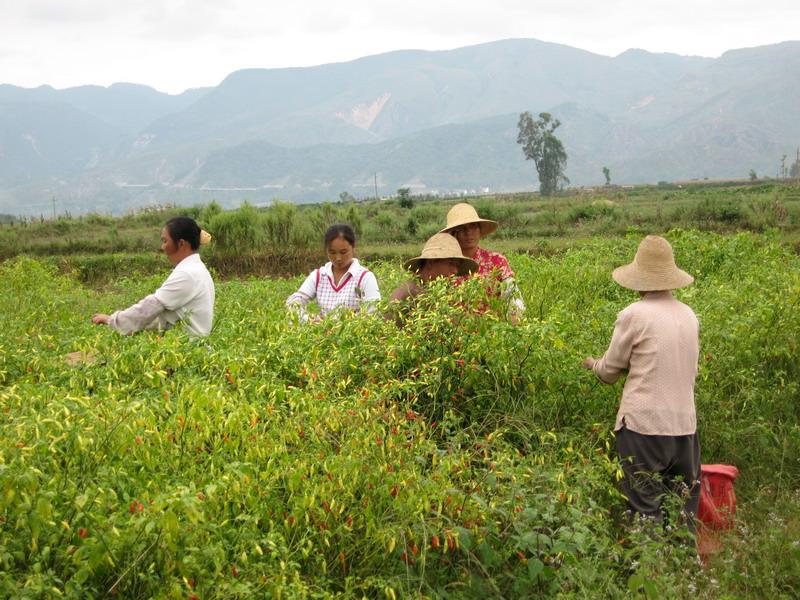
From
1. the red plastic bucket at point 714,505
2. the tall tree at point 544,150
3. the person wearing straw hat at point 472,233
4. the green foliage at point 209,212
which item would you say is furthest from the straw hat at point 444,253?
the tall tree at point 544,150

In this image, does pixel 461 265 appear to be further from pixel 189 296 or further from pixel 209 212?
pixel 209 212

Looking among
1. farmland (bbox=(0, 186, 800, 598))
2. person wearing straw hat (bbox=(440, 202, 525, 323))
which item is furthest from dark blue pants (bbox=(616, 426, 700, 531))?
person wearing straw hat (bbox=(440, 202, 525, 323))

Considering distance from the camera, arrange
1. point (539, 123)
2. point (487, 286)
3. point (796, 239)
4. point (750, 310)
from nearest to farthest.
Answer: point (487, 286) → point (750, 310) → point (796, 239) → point (539, 123)

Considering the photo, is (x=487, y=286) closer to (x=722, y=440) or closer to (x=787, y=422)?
(x=722, y=440)

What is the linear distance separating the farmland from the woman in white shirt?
59cm

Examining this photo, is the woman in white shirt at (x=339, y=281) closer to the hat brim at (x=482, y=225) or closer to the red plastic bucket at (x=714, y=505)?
the hat brim at (x=482, y=225)

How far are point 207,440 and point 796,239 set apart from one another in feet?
62.7

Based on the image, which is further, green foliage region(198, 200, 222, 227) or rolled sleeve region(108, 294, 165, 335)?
green foliage region(198, 200, 222, 227)

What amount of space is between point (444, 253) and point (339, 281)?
117 cm

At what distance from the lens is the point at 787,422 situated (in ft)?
17.4

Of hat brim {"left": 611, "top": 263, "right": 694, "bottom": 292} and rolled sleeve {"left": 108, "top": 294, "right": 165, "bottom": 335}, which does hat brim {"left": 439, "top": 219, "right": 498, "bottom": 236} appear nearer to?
hat brim {"left": 611, "top": 263, "right": 694, "bottom": 292}

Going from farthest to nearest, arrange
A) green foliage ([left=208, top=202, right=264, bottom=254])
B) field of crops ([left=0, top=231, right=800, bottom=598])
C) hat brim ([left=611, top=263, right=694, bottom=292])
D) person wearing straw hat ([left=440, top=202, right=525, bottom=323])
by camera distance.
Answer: green foliage ([left=208, top=202, right=264, bottom=254]), person wearing straw hat ([left=440, top=202, right=525, bottom=323]), hat brim ([left=611, top=263, right=694, bottom=292]), field of crops ([left=0, top=231, right=800, bottom=598])

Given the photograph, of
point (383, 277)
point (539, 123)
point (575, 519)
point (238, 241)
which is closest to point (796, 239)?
point (238, 241)

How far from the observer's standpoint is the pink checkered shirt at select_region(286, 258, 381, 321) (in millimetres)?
5652
